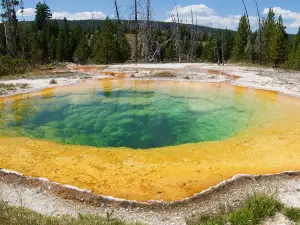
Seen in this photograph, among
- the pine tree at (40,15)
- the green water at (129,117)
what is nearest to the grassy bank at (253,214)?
the green water at (129,117)

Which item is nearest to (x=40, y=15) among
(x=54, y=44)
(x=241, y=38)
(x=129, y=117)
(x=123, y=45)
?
(x=54, y=44)

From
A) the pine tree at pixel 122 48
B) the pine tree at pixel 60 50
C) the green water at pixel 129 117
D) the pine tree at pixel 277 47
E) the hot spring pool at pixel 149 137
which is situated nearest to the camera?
the hot spring pool at pixel 149 137

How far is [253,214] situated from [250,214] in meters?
0.10

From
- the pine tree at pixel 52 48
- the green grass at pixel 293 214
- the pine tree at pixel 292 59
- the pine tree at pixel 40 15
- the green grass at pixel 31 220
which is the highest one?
the pine tree at pixel 40 15

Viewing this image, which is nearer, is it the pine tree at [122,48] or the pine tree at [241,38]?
the pine tree at [122,48]

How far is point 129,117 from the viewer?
47.6 ft

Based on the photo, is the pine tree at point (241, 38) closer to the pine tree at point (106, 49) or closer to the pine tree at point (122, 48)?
the pine tree at point (122, 48)

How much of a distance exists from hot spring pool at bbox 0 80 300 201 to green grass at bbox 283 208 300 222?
2.11m

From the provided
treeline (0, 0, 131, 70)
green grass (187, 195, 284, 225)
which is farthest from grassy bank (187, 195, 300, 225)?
treeline (0, 0, 131, 70)

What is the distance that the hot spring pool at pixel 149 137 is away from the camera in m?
8.03

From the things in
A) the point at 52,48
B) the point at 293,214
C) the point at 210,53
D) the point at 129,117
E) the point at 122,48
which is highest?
the point at 52,48

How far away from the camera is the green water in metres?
11.7

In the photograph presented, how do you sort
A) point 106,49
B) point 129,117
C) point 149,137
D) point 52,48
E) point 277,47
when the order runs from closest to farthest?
point 149,137, point 129,117, point 106,49, point 277,47, point 52,48

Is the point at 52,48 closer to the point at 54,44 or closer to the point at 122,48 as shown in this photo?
the point at 54,44
